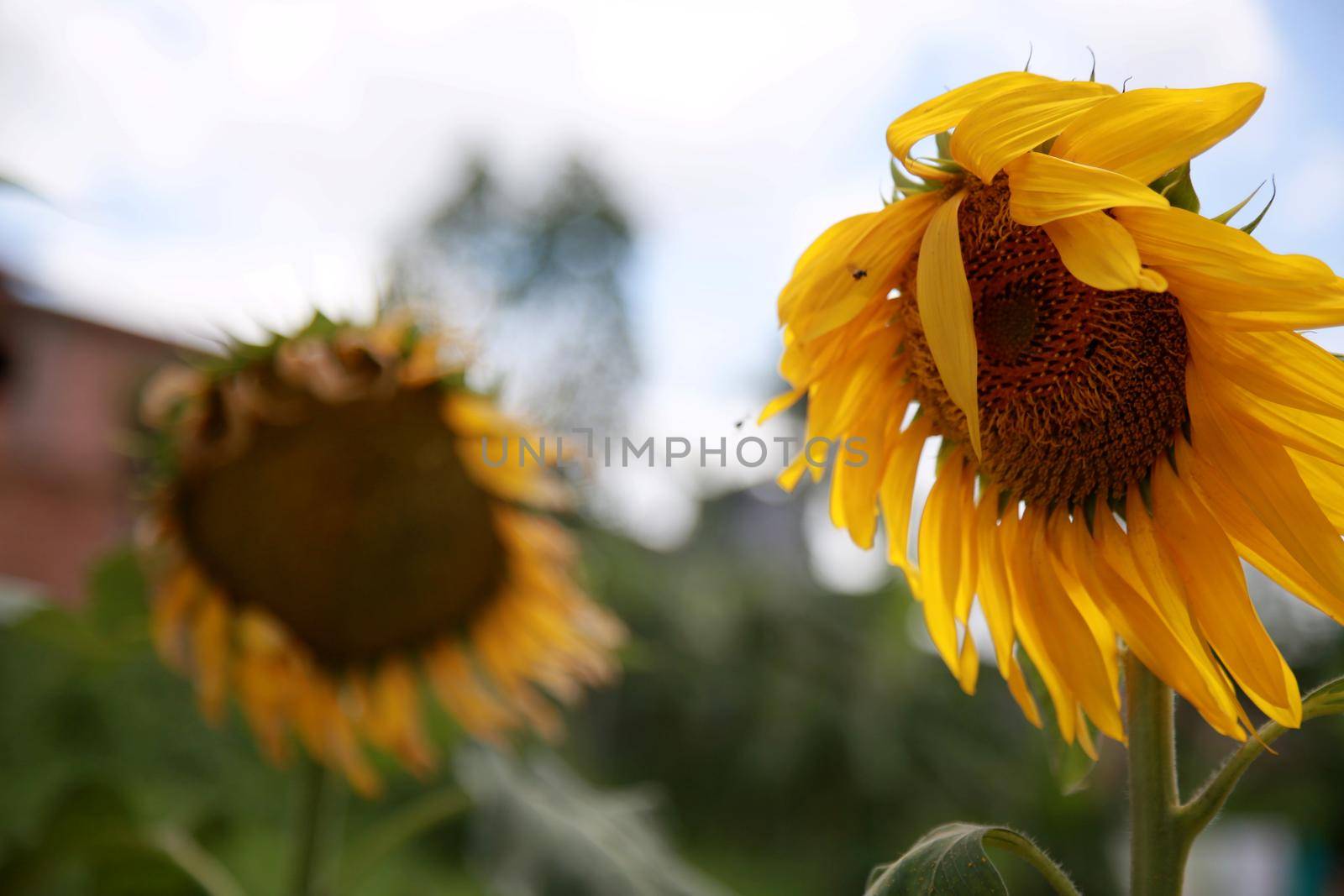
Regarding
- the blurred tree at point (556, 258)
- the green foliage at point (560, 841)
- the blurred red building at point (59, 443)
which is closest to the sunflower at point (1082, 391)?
the green foliage at point (560, 841)

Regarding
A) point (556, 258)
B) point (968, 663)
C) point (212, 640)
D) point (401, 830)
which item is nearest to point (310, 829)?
point (401, 830)

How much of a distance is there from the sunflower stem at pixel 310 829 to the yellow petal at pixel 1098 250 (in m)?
0.85

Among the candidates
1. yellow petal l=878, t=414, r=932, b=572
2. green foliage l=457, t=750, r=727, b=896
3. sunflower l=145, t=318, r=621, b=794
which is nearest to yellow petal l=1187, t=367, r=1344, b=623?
yellow petal l=878, t=414, r=932, b=572

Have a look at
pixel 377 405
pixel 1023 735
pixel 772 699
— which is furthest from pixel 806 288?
pixel 1023 735

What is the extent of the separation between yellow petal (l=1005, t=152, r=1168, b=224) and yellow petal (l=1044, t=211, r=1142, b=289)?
0.03 feet

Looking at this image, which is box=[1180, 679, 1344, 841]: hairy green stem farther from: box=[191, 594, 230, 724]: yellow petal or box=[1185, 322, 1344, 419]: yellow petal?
box=[191, 594, 230, 724]: yellow petal

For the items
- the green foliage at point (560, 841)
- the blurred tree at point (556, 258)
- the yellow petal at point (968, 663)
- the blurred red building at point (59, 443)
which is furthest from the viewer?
the blurred tree at point (556, 258)

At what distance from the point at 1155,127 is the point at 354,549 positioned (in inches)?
29.9

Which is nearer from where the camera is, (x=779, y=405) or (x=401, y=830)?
(x=779, y=405)

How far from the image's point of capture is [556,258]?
6.55m

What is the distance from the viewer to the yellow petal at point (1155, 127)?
30cm

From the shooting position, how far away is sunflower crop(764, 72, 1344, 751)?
314 mm

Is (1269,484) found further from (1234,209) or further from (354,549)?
(354,549)

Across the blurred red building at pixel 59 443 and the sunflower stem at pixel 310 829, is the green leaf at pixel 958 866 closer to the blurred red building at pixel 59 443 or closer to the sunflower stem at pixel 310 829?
the sunflower stem at pixel 310 829
